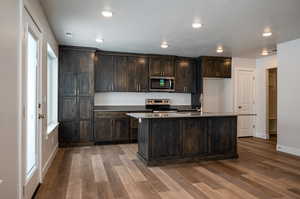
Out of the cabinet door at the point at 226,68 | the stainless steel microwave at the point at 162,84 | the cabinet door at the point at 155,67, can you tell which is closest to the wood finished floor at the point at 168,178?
the stainless steel microwave at the point at 162,84

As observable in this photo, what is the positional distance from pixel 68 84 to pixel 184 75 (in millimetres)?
3537

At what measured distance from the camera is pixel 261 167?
393cm

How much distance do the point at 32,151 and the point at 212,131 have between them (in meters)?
3.35

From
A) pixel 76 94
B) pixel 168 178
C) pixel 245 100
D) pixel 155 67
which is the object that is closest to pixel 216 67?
pixel 245 100

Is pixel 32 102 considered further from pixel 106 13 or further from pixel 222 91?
pixel 222 91

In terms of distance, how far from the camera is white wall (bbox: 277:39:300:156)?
4.80m

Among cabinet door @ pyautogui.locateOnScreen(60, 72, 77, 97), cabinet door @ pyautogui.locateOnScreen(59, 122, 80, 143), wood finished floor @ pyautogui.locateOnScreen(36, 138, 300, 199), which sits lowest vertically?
wood finished floor @ pyautogui.locateOnScreen(36, 138, 300, 199)

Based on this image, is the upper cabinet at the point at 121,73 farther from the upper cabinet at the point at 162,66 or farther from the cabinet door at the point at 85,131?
the cabinet door at the point at 85,131

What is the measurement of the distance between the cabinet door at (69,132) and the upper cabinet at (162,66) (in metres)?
2.71

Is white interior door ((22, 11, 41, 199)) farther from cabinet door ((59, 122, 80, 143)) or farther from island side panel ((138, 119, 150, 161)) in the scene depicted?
cabinet door ((59, 122, 80, 143))

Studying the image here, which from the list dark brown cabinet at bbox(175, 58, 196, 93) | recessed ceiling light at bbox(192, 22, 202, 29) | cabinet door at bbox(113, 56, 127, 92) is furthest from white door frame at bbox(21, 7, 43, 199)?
dark brown cabinet at bbox(175, 58, 196, 93)

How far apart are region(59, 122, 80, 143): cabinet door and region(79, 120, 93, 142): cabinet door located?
10 centimetres

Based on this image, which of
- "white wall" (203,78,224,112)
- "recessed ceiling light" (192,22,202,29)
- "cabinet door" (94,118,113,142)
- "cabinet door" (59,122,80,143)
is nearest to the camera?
"recessed ceiling light" (192,22,202,29)

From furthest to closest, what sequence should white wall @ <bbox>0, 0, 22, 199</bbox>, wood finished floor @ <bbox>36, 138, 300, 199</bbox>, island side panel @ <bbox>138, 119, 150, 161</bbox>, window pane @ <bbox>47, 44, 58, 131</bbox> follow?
window pane @ <bbox>47, 44, 58, 131</bbox> < island side panel @ <bbox>138, 119, 150, 161</bbox> < wood finished floor @ <bbox>36, 138, 300, 199</bbox> < white wall @ <bbox>0, 0, 22, 199</bbox>
